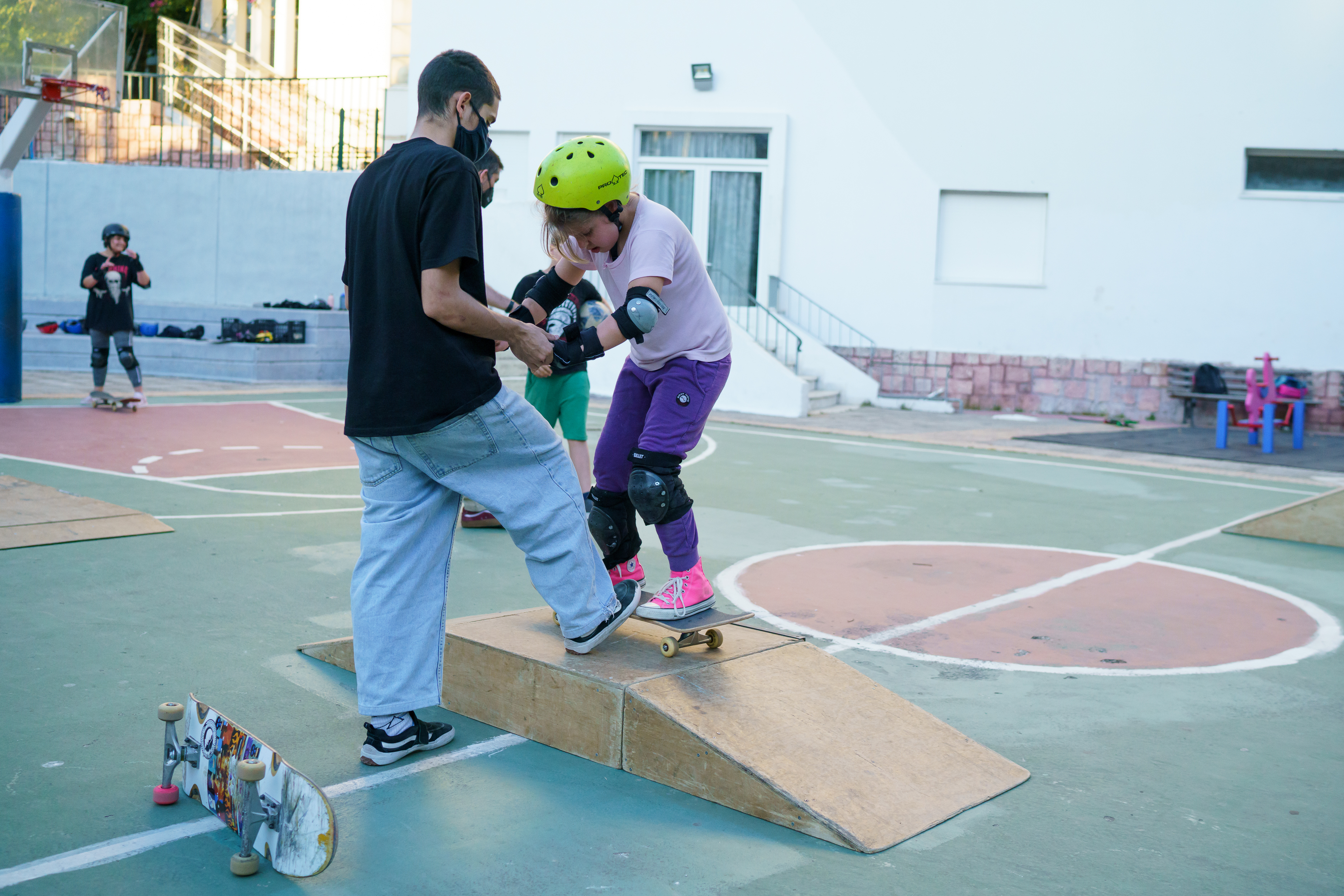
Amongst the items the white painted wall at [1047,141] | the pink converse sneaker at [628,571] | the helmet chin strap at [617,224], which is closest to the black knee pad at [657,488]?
the pink converse sneaker at [628,571]

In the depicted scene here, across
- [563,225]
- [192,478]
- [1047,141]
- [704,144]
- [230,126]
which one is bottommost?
[192,478]

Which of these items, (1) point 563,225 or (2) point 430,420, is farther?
(1) point 563,225

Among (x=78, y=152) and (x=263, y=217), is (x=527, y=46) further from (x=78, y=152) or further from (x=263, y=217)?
(x=78, y=152)

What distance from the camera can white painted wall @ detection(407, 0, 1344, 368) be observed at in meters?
17.6

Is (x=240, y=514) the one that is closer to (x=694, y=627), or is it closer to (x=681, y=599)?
(x=681, y=599)

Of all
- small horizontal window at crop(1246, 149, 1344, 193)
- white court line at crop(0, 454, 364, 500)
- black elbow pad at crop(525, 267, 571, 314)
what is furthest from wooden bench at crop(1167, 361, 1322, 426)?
black elbow pad at crop(525, 267, 571, 314)

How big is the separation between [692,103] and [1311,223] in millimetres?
10097

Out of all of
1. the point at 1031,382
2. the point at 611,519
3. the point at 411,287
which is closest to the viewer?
the point at 411,287

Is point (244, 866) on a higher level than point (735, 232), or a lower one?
lower

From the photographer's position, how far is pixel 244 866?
9.23 feet

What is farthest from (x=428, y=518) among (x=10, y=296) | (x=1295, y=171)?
(x=1295, y=171)

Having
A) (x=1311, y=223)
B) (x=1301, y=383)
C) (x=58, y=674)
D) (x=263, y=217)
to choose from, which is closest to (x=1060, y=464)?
(x=1301, y=383)

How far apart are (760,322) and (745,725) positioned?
650 inches

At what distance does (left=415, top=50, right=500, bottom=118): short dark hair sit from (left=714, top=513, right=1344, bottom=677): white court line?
2770 mm
